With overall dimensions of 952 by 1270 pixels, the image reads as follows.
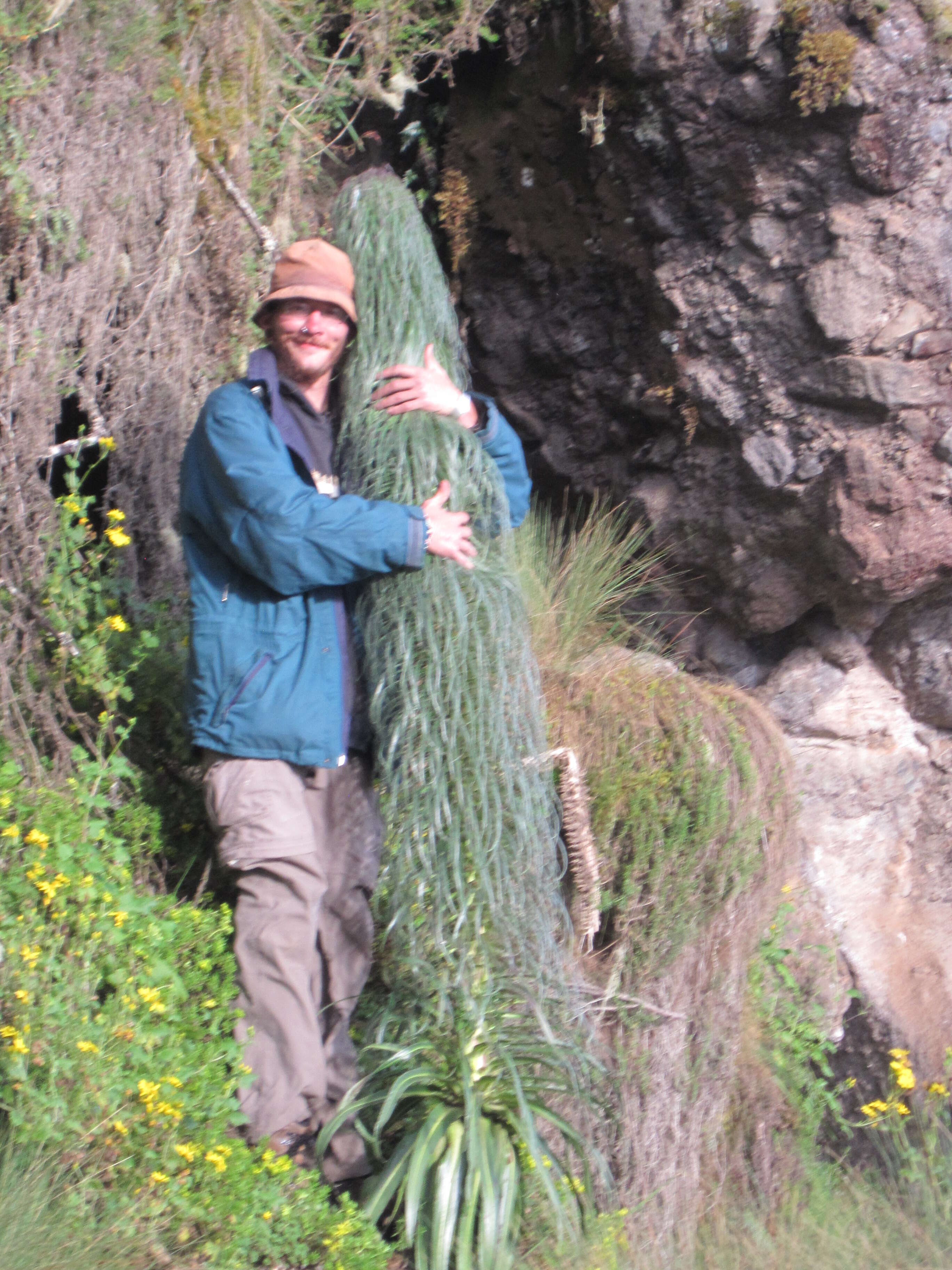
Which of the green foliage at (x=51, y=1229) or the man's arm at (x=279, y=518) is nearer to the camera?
the green foliage at (x=51, y=1229)

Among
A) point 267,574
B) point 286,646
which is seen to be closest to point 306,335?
point 267,574

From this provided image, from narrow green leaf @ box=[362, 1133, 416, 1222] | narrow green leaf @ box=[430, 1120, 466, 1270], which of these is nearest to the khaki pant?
narrow green leaf @ box=[362, 1133, 416, 1222]

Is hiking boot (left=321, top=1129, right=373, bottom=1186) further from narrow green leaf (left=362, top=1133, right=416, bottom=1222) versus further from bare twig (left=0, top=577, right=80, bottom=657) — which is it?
bare twig (left=0, top=577, right=80, bottom=657)

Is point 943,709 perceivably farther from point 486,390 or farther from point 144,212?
point 144,212

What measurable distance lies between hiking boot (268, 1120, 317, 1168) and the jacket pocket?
1.03 meters

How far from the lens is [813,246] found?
4.23 metres

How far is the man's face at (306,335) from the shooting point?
9.64 ft

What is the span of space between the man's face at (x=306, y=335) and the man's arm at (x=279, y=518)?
0.20 metres

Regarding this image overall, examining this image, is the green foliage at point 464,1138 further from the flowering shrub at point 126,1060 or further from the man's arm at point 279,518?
the man's arm at point 279,518

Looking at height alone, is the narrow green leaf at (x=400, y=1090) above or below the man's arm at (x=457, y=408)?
below

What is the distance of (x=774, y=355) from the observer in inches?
171

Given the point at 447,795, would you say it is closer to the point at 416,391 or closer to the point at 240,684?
the point at 240,684

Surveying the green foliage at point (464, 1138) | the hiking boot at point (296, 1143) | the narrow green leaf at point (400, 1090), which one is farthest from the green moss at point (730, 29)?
the hiking boot at point (296, 1143)

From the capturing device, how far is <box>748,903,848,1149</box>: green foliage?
4434 millimetres
